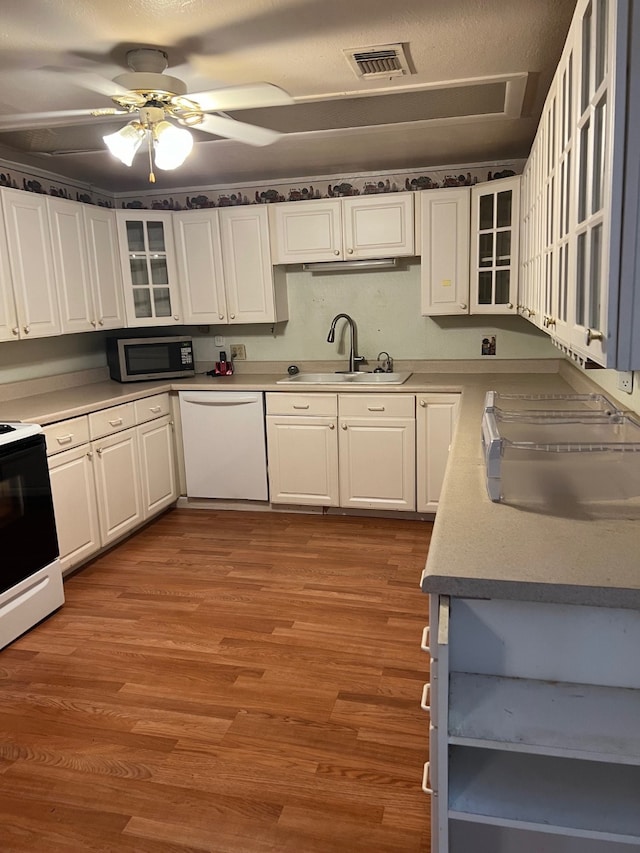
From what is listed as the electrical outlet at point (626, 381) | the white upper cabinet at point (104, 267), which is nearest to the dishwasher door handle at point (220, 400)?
the white upper cabinet at point (104, 267)

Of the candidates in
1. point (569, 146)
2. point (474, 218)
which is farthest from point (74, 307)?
point (569, 146)

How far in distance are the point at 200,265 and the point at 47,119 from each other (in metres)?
1.66

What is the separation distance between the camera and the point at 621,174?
1220 mm

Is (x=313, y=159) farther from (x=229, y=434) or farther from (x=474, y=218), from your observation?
(x=229, y=434)

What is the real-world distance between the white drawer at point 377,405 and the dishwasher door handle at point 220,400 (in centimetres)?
60

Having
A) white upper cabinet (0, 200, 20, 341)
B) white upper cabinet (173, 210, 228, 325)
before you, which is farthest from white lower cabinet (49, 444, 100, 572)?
white upper cabinet (173, 210, 228, 325)

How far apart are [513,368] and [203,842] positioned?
3.41m

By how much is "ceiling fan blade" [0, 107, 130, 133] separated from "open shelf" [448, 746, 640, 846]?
2.69m

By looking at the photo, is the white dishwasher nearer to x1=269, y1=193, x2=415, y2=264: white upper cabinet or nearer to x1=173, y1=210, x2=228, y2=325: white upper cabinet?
x1=173, y1=210, x2=228, y2=325: white upper cabinet

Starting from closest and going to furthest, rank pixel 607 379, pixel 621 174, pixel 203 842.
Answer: pixel 621 174 → pixel 203 842 → pixel 607 379

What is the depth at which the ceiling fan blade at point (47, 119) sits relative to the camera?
272cm

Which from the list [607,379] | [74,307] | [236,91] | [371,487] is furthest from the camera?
[371,487]

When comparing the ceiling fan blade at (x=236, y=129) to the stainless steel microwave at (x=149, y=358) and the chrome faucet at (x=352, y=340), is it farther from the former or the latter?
the stainless steel microwave at (x=149, y=358)

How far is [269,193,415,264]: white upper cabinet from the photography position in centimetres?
406
